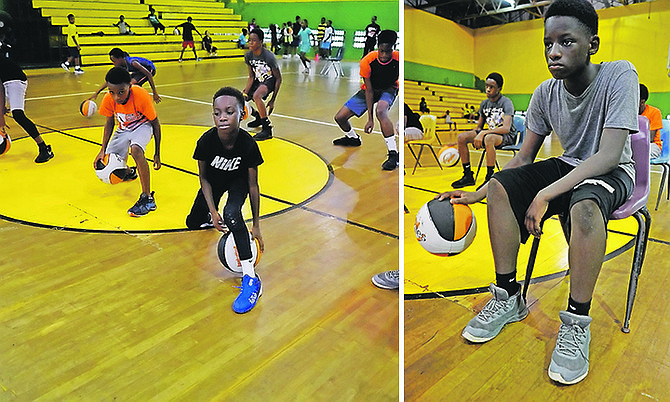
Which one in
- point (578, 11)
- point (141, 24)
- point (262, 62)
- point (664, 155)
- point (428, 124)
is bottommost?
point (664, 155)

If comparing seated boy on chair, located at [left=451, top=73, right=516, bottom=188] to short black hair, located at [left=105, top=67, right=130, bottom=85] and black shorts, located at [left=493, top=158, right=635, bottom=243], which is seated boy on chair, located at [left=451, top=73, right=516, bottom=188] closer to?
black shorts, located at [left=493, top=158, right=635, bottom=243]

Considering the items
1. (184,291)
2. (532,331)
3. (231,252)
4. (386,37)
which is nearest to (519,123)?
(532,331)

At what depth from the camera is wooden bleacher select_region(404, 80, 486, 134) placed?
1.51 m

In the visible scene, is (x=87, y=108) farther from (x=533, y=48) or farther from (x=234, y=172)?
(x=533, y=48)

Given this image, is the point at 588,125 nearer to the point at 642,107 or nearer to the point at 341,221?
the point at 642,107

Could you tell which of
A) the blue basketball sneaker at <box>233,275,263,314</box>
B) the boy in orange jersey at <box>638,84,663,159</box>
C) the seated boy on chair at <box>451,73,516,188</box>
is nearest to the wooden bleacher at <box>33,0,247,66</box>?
the blue basketball sneaker at <box>233,275,263,314</box>

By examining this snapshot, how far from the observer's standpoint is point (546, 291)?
1944 millimetres

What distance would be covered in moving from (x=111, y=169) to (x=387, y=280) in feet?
6.47

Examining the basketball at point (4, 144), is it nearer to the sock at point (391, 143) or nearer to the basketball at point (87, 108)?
the basketball at point (87, 108)

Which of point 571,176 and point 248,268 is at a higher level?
point 571,176

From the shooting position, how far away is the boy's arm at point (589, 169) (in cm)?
130

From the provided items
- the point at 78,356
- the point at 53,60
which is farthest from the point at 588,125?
the point at 53,60

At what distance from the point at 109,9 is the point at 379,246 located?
13.3m

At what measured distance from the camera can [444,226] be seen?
1.52m
